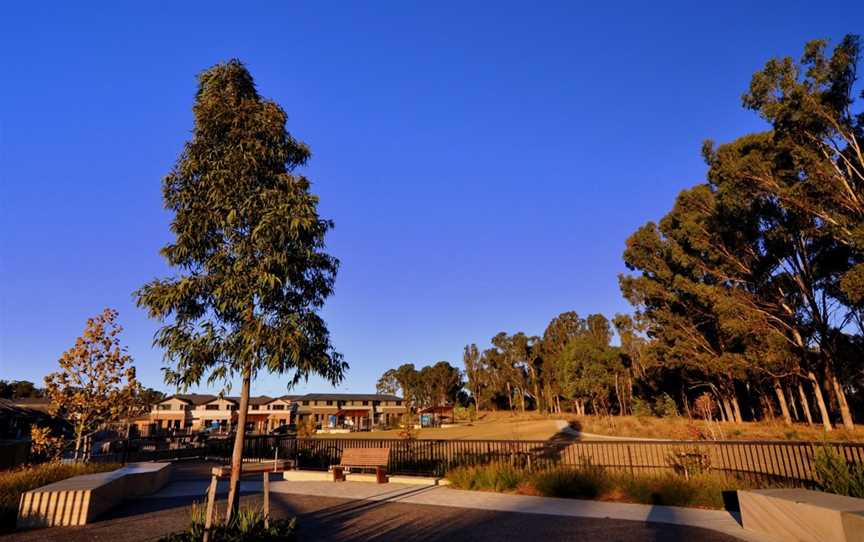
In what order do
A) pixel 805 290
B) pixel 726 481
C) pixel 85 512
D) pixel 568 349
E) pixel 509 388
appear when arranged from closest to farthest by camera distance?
pixel 85 512 < pixel 726 481 < pixel 805 290 < pixel 568 349 < pixel 509 388

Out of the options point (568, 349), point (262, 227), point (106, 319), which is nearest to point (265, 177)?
point (262, 227)

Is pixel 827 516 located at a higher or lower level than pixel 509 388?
lower

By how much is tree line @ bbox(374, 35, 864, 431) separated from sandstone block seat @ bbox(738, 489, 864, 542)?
17.5 metres

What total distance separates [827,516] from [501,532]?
14.6 feet

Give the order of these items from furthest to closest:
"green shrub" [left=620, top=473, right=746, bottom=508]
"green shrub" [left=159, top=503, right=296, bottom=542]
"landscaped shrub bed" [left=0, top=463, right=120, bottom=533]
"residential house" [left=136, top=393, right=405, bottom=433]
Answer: "residential house" [left=136, top=393, right=405, bottom=433] < "green shrub" [left=620, top=473, right=746, bottom=508] < "landscaped shrub bed" [left=0, top=463, right=120, bottom=533] < "green shrub" [left=159, top=503, right=296, bottom=542]

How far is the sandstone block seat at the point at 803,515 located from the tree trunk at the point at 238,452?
8065 millimetres

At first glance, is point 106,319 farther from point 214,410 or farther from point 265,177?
point 214,410

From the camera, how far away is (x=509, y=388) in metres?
86.9

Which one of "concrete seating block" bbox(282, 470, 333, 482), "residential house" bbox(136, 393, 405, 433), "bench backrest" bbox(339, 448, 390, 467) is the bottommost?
"concrete seating block" bbox(282, 470, 333, 482)

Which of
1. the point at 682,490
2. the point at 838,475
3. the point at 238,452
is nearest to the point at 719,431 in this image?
the point at 682,490

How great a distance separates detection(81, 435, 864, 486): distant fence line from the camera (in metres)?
12.0

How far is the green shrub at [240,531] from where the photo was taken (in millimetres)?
6195

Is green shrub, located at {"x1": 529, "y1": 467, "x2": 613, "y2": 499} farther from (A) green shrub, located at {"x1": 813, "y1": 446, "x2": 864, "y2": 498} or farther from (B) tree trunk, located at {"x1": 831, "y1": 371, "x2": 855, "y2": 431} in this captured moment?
(B) tree trunk, located at {"x1": 831, "y1": 371, "x2": 855, "y2": 431}

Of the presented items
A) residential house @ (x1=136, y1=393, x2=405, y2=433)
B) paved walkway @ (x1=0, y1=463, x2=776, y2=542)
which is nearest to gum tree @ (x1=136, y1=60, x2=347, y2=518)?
paved walkway @ (x1=0, y1=463, x2=776, y2=542)
